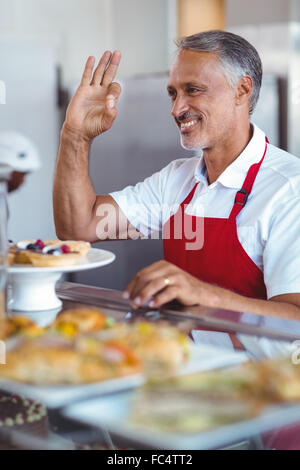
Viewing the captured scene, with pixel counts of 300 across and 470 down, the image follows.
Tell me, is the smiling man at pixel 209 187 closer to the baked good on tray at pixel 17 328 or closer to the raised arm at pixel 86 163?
the raised arm at pixel 86 163

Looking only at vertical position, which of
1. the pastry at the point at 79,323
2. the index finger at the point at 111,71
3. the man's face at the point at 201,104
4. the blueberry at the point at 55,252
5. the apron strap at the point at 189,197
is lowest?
the apron strap at the point at 189,197

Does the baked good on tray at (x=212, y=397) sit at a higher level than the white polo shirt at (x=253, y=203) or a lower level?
higher

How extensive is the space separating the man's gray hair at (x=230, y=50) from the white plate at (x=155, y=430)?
55.4 inches

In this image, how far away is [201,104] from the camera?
6.47 feet

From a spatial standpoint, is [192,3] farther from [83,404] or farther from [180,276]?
[83,404]

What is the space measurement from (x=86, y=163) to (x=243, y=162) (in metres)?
0.46

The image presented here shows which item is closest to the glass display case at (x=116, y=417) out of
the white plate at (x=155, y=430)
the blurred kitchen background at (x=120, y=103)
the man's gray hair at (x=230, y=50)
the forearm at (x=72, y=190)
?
the white plate at (x=155, y=430)

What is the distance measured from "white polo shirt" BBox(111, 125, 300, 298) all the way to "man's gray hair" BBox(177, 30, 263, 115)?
0.58 feet

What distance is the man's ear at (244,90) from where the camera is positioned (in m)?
1.99

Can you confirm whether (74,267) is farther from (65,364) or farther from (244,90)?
(244,90)

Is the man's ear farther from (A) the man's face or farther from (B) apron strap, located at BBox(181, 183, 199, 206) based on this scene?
(B) apron strap, located at BBox(181, 183, 199, 206)

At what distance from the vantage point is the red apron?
176 cm
